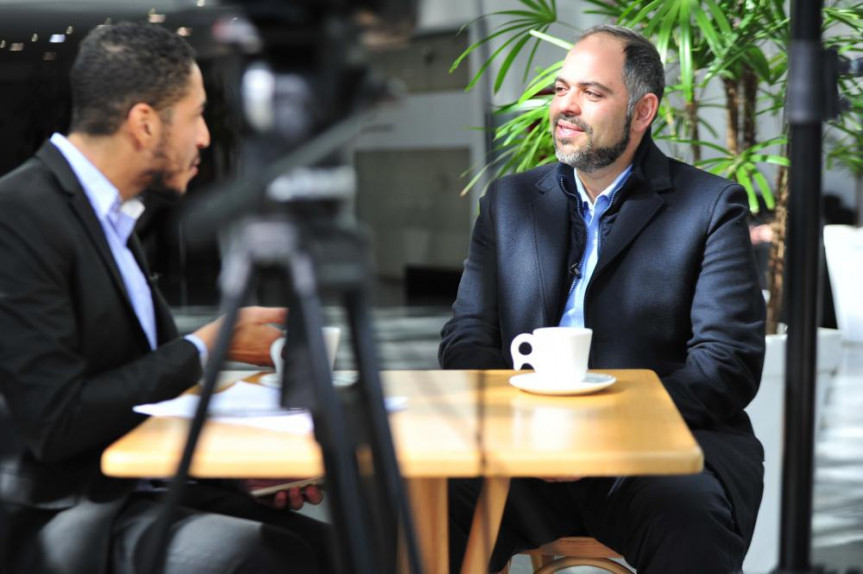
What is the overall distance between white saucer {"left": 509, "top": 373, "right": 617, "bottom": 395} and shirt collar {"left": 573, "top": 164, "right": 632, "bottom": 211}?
622 mm

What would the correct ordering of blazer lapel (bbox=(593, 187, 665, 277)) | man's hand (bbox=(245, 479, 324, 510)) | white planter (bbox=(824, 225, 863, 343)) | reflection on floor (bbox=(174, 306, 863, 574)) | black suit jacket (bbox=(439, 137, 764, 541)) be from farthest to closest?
white planter (bbox=(824, 225, 863, 343)), reflection on floor (bbox=(174, 306, 863, 574)), blazer lapel (bbox=(593, 187, 665, 277)), black suit jacket (bbox=(439, 137, 764, 541)), man's hand (bbox=(245, 479, 324, 510))

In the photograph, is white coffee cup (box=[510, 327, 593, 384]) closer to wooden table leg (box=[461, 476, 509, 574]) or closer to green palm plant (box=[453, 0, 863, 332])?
wooden table leg (box=[461, 476, 509, 574])

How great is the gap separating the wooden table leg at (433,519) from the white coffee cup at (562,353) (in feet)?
0.77

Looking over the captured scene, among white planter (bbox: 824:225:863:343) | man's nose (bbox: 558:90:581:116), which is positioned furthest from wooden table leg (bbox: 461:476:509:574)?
white planter (bbox: 824:225:863:343)

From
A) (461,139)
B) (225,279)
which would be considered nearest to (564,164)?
(225,279)

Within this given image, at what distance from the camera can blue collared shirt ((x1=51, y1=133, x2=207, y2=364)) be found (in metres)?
1.69

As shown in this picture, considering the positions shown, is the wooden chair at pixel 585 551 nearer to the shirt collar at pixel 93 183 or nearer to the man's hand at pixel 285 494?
the man's hand at pixel 285 494

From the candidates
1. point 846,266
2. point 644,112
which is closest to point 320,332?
point 644,112

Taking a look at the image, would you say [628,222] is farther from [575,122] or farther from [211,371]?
[211,371]

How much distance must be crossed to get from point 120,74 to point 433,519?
829mm

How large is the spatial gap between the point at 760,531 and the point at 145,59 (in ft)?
6.04

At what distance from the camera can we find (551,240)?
2.22m

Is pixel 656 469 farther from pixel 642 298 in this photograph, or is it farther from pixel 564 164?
pixel 564 164

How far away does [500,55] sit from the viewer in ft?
9.79
